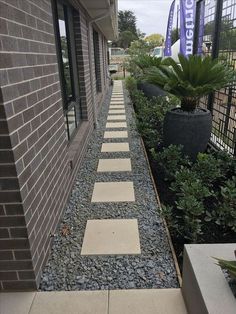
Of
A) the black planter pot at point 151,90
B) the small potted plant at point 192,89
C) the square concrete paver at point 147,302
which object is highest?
the small potted plant at point 192,89

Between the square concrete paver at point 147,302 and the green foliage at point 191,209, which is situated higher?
the green foliage at point 191,209

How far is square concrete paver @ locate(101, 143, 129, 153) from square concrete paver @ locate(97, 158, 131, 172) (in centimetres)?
48

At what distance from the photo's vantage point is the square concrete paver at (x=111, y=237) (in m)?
2.44

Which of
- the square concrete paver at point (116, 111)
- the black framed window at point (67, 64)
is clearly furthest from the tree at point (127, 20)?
the black framed window at point (67, 64)

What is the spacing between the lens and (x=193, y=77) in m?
4.04

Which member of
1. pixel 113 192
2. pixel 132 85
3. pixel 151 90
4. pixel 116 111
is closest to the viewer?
pixel 113 192

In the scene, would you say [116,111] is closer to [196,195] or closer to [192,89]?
[192,89]

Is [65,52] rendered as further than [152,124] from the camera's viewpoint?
No

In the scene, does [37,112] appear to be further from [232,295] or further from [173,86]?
[173,86]

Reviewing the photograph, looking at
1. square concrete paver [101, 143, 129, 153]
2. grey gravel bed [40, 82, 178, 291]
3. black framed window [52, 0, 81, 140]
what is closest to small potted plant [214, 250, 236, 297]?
grey gravel bed [40, 82, 178, 291]

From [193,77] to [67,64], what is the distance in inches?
75.1

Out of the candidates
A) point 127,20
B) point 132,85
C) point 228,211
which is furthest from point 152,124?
point 127,20

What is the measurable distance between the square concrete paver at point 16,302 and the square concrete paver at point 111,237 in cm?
57

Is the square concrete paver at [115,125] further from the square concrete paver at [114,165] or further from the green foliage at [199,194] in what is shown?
the green foliage at [199,194]
